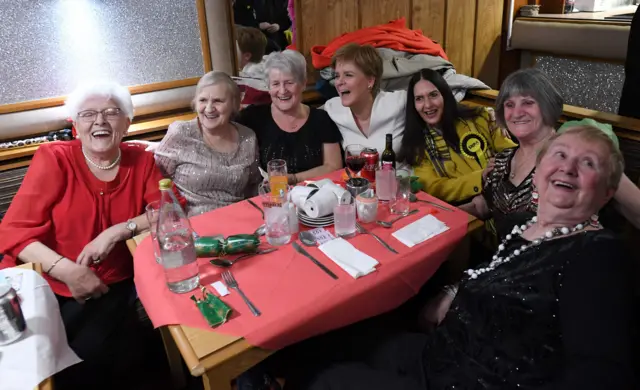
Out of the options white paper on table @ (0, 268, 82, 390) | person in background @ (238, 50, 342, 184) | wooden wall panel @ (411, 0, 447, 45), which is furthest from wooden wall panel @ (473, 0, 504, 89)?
white paper on table @ (0, 268, 82, 390)

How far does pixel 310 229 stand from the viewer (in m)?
1.61

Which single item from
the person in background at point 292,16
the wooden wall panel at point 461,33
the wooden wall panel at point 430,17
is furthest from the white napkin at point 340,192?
the wooden wall panel at point 461,33

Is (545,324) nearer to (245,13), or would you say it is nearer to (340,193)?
(340,193)

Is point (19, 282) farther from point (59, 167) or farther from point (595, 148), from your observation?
point (595, 148)

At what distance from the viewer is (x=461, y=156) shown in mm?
2215

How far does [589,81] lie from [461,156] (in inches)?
91.2

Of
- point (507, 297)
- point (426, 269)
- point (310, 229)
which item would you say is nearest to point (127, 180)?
point (310, 229)

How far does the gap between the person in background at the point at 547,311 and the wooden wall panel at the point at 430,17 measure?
8.70 ft

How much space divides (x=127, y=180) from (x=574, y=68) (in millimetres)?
3598

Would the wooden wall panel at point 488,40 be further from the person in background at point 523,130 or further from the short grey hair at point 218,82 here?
the short grey hair at point 218,82

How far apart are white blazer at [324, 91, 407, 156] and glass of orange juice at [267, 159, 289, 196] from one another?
572 mm

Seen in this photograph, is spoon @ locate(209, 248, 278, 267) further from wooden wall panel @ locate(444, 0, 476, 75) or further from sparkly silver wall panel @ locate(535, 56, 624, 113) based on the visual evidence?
sparkly silver wall panel @ locate(535, 56, 624, 113)

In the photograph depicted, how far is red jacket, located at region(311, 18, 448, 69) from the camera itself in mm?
3121

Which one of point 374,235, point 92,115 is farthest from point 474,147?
point 92,115
